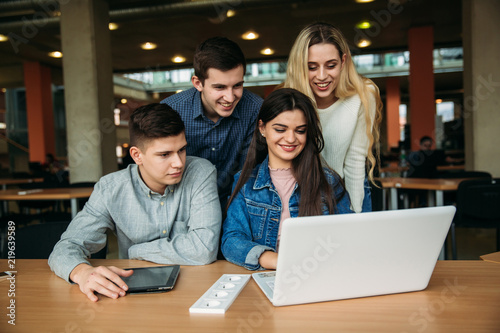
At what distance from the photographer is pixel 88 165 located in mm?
5121

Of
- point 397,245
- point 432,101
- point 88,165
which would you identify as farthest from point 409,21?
point 397,245

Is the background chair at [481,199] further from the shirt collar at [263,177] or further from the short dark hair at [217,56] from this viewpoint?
the short dark hair at [217,56]

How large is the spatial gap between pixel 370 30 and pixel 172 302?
7.53 metres

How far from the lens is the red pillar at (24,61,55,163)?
356 inches

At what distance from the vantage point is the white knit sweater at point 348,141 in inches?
71.9

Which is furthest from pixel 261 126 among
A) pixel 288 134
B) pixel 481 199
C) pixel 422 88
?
pixel 422 88

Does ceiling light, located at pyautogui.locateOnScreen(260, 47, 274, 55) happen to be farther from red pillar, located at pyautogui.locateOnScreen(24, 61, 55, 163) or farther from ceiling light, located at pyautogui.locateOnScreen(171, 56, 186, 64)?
red pillar, located at pyautogui.locateOnScreen(24, 61, 55, 163)

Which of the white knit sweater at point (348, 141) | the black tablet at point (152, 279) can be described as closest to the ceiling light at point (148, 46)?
the white knit sweater at point (348, 141)

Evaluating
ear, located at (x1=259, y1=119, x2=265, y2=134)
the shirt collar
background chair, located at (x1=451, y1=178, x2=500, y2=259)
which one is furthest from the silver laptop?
background chair, located at (x1=451, y1=178, x2=500, y2=259)

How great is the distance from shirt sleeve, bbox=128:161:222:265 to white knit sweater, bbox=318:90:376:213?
62cm

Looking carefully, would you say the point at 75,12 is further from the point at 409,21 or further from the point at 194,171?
the point at 409,21

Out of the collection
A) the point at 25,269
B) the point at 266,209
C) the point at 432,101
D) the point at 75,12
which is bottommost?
the point at 25,269

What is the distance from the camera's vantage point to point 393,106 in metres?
13.1

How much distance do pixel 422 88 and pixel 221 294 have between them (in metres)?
6.82
